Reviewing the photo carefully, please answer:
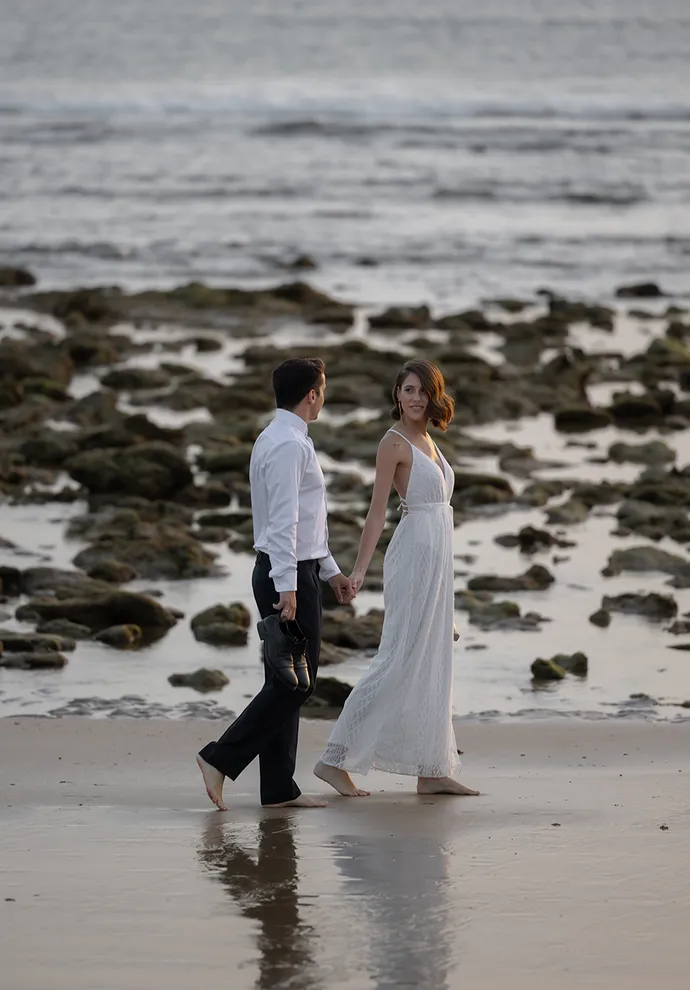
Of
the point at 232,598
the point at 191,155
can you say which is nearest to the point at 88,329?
the point at 232,598

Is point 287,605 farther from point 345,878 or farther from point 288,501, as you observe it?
point 345,878

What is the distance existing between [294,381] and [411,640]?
1.20m

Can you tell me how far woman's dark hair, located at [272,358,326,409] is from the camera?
6.87 m

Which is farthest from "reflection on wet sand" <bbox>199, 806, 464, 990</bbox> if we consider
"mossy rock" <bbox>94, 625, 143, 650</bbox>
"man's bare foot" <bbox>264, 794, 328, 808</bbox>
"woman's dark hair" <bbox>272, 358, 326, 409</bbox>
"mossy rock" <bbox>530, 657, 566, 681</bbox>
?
"mossy rock" <bbox>94, 625, 143, 650</bbox>

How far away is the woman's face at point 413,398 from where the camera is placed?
23.9ft

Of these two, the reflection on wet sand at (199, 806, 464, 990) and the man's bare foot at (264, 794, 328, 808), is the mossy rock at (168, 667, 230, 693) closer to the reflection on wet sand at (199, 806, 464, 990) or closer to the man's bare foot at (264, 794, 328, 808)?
the man's bare foot at (264, 794, 328, 808)

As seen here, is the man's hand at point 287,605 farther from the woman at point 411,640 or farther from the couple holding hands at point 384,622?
the woman at point 411,640

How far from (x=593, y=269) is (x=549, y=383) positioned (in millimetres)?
13174

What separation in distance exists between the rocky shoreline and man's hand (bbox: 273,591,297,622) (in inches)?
93.9

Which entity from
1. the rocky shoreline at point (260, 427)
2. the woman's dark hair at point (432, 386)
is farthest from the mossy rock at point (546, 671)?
the woman's dark hair at point (432, 386)

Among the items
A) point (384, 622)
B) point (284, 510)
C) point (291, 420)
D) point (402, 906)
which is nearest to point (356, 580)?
point (384, 622)

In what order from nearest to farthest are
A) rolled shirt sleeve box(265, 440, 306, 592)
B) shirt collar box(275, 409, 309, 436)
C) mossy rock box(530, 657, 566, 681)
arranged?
1. rolled shirt sleeve box(265, 440, 306, 592)
2. shirt collar box(275, 409, 309, 436)
3. mossy rock box(530, 657, 566, 681)

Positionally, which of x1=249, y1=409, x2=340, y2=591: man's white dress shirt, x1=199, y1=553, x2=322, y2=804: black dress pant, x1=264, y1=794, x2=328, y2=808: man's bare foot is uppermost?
x1=249, y1=409, x2=340, y2=591: man's white dress shirt

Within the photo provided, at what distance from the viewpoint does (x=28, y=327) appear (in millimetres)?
24250
